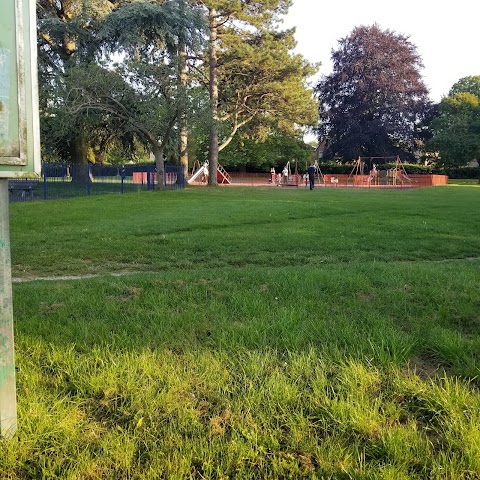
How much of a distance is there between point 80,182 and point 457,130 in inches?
1876

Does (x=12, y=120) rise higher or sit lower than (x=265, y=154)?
lower

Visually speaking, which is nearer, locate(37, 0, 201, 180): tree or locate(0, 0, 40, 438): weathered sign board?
locate(0, 0, 40, 438): weathered sign board

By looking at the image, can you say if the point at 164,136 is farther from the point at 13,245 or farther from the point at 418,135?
the point at 418,135

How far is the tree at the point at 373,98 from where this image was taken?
62.3 meters

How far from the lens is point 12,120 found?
2.31 metres

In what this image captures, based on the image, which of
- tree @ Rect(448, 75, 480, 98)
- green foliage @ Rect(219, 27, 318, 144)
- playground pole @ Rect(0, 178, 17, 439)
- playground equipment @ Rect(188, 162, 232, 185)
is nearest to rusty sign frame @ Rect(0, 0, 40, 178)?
playground pole @ Rect(0, 178, 17, 439)

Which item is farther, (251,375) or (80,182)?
(80,182)

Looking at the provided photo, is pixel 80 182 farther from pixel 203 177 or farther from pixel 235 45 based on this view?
pixel 203 177

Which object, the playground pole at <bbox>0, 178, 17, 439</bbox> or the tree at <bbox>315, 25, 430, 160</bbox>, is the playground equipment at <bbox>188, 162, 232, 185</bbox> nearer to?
the tree at <bbox>315, 25, 430, 160</bbox>

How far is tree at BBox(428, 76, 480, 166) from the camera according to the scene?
2207 inches

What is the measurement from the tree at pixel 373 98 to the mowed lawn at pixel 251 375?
58.6 meters

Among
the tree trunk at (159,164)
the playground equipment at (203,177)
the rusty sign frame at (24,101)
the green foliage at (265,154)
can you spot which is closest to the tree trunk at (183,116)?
the tree trunk at (159,164)

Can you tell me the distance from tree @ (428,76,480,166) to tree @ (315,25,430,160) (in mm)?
4103

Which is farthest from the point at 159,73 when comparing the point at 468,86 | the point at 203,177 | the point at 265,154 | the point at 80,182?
the point at 468,86
